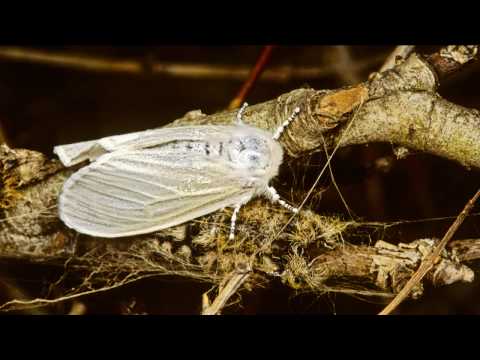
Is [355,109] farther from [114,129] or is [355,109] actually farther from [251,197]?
[114,129]

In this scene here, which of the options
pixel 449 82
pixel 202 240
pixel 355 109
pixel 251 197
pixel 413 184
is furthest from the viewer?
pixel 449 82

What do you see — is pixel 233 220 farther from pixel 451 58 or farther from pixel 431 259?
pixel 451 58

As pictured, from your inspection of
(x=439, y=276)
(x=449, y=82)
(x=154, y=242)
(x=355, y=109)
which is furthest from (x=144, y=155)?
(x=449, y=82)

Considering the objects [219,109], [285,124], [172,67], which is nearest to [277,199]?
[285,124]

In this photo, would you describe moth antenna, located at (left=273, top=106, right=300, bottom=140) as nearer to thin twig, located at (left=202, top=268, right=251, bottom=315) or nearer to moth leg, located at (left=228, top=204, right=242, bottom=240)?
moth leg, located at (left=228, top=204, right=242, bottom=240)

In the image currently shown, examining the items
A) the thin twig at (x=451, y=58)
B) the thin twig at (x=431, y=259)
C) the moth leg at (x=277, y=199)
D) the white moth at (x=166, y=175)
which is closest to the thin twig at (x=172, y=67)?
the white moth at (x=166, y=175)

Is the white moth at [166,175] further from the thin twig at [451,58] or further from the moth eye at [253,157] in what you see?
the thin twig at [451,58]

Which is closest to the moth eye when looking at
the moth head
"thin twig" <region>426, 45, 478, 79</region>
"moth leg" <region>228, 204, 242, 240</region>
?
the moth head
